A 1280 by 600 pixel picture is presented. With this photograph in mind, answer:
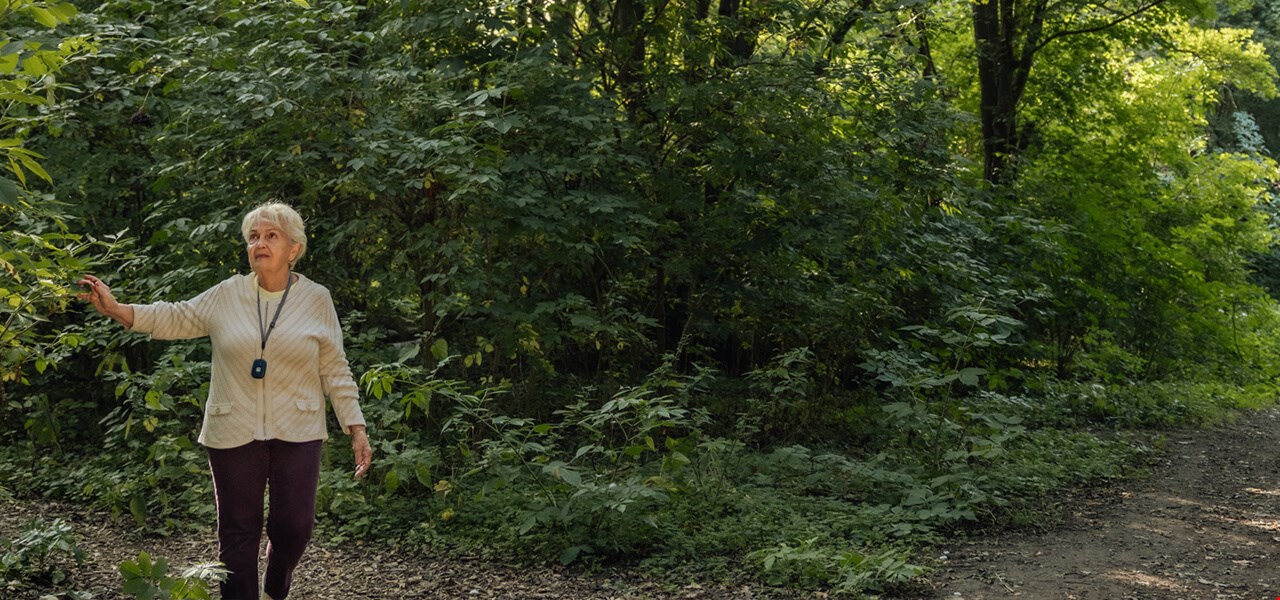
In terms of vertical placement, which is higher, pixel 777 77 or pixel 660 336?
pixel 777 77

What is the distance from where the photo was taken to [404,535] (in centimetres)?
666

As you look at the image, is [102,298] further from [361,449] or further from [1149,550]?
[1149,550]

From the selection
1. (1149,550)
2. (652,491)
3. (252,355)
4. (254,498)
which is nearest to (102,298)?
(252,355)

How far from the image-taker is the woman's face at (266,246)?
4.25 meters

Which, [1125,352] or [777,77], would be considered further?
[1125,352]

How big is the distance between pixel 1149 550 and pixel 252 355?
15.7 ft

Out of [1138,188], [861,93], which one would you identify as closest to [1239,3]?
[1138,188]

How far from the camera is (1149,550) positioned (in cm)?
640

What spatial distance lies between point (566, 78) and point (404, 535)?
3.06 m

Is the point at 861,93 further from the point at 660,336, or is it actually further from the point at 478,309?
the point at 478,309

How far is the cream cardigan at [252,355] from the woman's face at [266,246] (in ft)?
0.32

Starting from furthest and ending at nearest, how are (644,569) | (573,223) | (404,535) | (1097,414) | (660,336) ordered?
(1097,414)
(660,336)
(573,223)
(404,535)
(644,569)

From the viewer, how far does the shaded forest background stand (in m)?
6.62

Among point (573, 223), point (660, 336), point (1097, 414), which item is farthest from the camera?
point (1097, 414)
